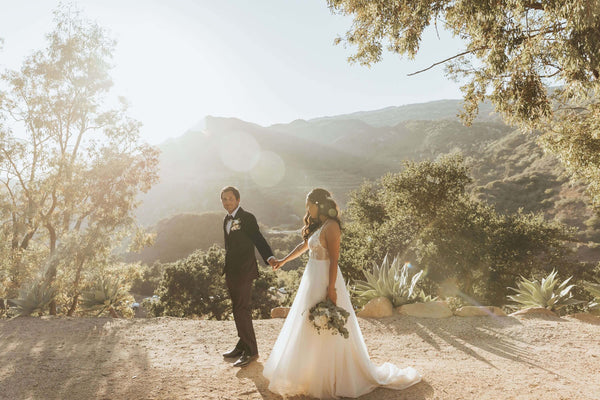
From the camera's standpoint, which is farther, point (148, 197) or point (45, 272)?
point (148, 197)

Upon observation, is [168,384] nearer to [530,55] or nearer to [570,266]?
[530,55]

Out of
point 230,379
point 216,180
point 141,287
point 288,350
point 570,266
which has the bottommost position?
point 141,287

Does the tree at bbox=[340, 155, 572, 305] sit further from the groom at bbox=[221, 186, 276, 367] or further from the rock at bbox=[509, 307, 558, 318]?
the groom at bbox=[221, 186, 276, 367]

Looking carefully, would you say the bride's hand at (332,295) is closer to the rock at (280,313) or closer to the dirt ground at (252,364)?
the dirt ground at (252,364)

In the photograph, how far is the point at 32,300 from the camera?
330 inches

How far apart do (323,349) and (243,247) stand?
1.82 meters

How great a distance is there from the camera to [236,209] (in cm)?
504

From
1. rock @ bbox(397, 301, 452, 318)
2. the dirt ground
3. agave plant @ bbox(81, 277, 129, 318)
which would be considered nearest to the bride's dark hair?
the dirt ground

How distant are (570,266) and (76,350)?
105ft

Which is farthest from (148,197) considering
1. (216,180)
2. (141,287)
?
(141,287)

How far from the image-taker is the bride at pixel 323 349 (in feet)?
12.0

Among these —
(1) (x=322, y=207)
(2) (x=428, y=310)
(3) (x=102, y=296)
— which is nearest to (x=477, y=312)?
→ (2) (x=428, y=310)

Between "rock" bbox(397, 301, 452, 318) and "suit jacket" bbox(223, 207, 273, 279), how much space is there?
399 cm

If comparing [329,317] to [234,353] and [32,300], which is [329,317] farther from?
[32,300]
